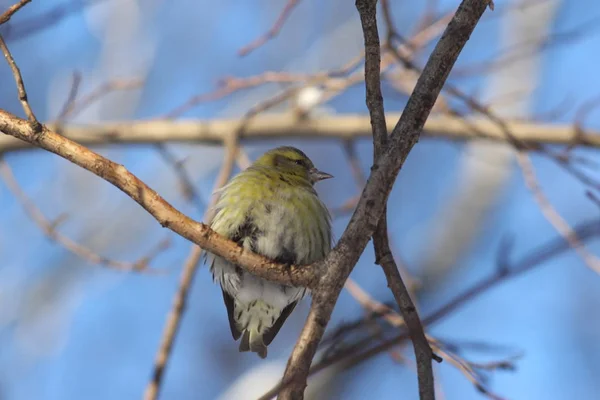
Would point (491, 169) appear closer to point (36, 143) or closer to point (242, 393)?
point (242, 393)

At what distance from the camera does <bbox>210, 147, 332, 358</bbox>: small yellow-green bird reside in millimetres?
3003

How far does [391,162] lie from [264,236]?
4.06 ft

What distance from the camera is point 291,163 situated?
12.3ft

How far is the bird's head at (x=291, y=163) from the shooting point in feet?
12.1

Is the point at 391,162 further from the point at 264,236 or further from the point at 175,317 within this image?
the point at 175,317

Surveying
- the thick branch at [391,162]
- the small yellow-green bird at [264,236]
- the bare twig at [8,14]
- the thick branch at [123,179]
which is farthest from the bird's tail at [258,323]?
the bare twig at [8,14]

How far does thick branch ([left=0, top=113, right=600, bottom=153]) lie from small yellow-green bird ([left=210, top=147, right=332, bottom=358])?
91 cm

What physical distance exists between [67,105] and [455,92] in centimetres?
203

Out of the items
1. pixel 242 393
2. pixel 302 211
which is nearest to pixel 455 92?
pixel 302 211

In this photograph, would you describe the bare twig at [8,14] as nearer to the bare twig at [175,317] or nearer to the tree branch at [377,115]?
the tree branch at [377,115]

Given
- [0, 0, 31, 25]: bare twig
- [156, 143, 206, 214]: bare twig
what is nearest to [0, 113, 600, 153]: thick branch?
[156, 143, 206, 214]: bare twig

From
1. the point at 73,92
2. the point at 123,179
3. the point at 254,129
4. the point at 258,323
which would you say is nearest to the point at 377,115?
the point at 123,179

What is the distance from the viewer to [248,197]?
10.2 feet

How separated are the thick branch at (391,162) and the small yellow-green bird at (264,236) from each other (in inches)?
41.1
